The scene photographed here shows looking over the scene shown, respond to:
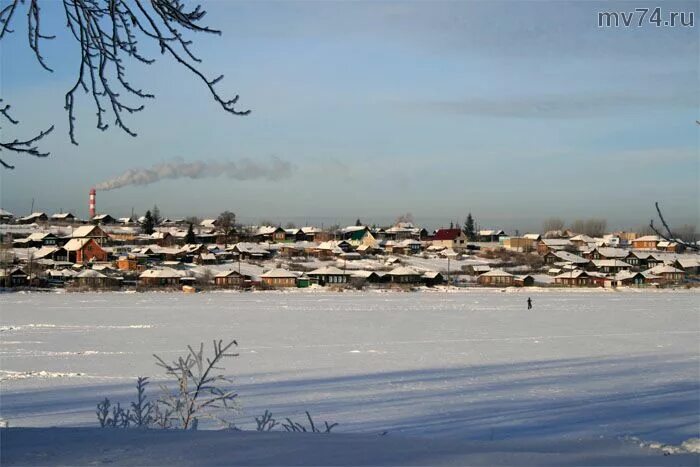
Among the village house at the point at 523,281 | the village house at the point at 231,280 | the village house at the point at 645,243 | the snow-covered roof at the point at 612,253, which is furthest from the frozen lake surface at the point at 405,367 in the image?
the village house at the point at 645,243

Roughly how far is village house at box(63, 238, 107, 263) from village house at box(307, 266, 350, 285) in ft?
63.8

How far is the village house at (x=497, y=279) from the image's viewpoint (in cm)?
5708

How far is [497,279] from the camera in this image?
5772 cm

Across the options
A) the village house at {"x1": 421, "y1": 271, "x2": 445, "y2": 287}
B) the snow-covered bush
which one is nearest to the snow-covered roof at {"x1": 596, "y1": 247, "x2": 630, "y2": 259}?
the village house at {"x1": 421, "y1": 271, "x2": 445, "y2": 287}

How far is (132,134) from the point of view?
4.46 m

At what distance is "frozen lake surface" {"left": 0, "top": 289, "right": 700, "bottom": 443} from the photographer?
9.75 metres

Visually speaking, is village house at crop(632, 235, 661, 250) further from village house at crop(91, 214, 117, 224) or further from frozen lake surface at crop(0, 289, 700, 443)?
village house at crop(91, 214, 117, 224)

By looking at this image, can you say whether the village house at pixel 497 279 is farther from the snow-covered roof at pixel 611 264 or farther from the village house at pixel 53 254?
the village house at pixel 53 254

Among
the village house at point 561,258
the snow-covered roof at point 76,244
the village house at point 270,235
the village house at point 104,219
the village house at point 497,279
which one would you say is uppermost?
the village house at point 104,219

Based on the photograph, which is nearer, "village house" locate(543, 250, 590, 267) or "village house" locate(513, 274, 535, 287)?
"village house" locate(513, 274, 535, 287)

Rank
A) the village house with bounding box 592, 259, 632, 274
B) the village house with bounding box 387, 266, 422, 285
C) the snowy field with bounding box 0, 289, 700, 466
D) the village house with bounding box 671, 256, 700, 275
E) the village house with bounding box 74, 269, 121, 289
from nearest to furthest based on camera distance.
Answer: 1. the snowy field with bounding box 0, 289, 700, 466
2. the village house with bounding box 74, 269, 121, 289
3. the village house with bounding box 387, 266, 422, 285
4. the village house with bounding box 671, 256, 700, 275
5. the village house with bounding box 592, 259, 632, 274

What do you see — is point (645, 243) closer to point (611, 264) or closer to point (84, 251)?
point (611, 264)

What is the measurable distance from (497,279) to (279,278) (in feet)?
57.3

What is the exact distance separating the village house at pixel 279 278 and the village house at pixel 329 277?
1914mm
